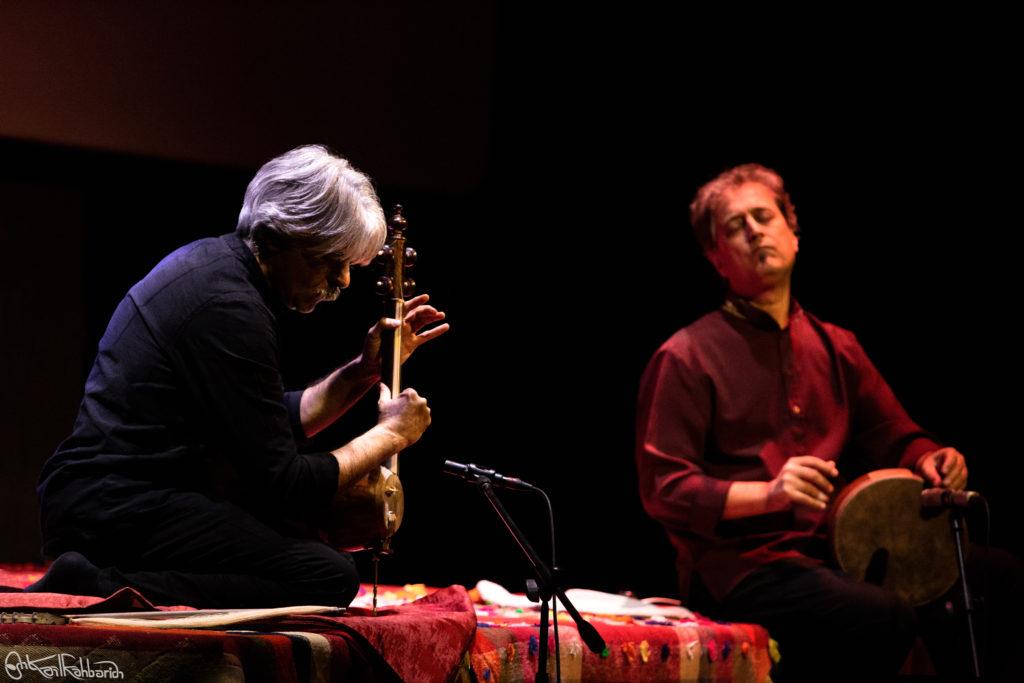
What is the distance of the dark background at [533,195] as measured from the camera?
15.1 feet

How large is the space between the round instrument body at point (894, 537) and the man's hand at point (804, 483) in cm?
22

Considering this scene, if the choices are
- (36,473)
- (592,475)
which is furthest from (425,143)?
(36,473)

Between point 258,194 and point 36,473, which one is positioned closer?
point 258,194

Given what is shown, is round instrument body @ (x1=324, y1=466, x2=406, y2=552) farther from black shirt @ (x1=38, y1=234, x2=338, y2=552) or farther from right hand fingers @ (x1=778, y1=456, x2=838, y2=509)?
right hand fingers @ (x1=778, y1=456, x2=838, y2=509)

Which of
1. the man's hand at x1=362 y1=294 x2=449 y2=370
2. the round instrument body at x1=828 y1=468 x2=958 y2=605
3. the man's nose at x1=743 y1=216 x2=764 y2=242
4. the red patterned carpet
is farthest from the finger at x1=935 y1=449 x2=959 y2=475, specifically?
the man's hand at x1=362 y1=294 x2=449 y2=370

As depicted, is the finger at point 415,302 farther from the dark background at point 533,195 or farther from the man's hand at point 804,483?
the dark background at point 533,195

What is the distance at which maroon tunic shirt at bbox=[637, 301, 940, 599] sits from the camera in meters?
3.52

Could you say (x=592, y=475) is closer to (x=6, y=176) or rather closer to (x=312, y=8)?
(x=312, y=8)

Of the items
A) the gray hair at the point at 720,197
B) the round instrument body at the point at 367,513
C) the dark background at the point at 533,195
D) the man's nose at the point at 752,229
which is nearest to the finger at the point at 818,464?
the man's nose at the point at 752,229

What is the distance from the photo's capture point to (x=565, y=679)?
2898 mm

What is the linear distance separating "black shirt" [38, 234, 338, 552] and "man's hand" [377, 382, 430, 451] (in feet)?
0.64

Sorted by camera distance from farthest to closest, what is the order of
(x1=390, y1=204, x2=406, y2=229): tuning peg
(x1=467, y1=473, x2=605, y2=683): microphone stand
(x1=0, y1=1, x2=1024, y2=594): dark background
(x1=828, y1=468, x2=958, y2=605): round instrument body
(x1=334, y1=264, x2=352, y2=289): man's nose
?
(x1=0, y1=1, x2=1024, y2=594): dark background → (x1=828, y1=468, x2=958, y2=605): round instrument body → (x1=390, y1=204, x2=406, y2=229): tuning peg → (x1=334, y1=264, x2=352, y2=289): man's nose → (x1=467, y1=473, x2=605, y2=683): microphone stand

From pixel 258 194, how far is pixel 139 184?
2.41 m

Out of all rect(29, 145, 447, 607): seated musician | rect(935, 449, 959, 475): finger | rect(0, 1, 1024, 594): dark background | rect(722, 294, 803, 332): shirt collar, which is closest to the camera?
rect(29, 145, 447, 607): seated musician
